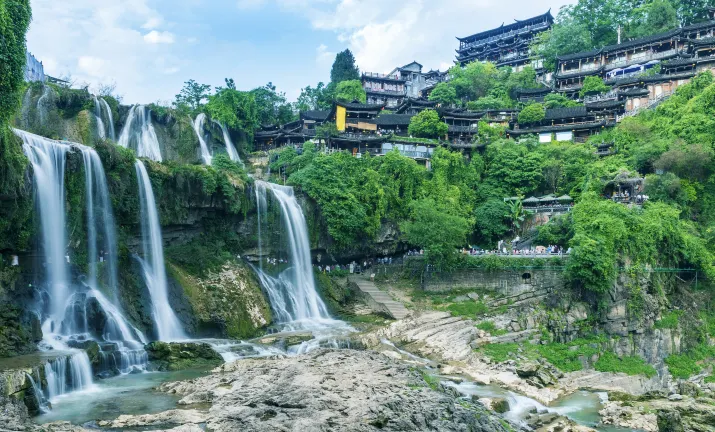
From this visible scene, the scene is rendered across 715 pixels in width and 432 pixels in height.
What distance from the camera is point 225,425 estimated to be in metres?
15.3

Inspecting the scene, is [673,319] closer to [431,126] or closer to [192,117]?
[431,126]

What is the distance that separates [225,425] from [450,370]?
503 inches

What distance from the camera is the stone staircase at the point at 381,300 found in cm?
3462

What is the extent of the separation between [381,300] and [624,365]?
565 inches

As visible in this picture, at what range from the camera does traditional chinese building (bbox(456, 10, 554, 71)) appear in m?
83.6

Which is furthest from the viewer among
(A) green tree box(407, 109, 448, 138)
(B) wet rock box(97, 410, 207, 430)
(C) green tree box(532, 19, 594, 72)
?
(C) green tree box(532, 19, 594, 72)

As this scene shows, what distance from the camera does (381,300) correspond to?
3656cm

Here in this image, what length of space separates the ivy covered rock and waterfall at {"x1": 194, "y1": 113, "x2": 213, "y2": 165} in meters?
25.0

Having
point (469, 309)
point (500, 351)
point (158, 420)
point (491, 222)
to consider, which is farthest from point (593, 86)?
point (158, 420)

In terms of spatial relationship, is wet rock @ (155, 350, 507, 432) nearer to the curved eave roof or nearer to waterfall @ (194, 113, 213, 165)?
waterfall @ (194, 113, 213, 165)

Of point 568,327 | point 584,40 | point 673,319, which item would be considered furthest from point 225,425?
point 584,40

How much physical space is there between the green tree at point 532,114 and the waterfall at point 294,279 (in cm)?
3122

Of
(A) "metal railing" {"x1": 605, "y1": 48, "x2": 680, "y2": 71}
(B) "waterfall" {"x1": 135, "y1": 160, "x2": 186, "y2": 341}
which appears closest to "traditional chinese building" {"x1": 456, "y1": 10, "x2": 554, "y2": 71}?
(A) "metal railing" {"x1": 605, "y1": 48, "x2": 680, "y2": 71}

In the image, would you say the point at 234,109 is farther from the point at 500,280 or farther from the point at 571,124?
the point at 571,124
